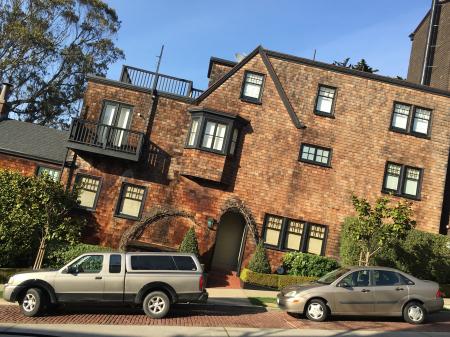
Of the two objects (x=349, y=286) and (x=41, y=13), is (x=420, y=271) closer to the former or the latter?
(x=349, y=286)

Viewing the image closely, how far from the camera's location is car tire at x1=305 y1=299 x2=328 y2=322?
1212 cm

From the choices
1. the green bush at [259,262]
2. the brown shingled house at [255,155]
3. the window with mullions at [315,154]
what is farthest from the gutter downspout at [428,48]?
the green bush at [259,262]

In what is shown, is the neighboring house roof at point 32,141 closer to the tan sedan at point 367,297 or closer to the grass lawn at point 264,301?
the grass lawn at point 264,301

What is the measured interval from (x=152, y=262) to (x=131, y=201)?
27.4 ft

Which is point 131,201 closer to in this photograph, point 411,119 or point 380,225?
point 380,225

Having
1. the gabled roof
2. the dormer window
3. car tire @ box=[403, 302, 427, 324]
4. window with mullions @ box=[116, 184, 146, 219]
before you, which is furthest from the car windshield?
window with mullions @ box=[116, 184, 146, 219]

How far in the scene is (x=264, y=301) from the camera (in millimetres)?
14836

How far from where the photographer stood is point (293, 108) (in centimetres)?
2094

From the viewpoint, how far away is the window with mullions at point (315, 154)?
20684 millimetres

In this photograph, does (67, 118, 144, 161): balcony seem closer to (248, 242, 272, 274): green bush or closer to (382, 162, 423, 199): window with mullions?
(248, 242, 272, 274): green bush

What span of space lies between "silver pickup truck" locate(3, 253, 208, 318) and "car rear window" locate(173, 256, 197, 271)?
3cm

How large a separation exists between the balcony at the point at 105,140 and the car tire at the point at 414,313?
1218 cm

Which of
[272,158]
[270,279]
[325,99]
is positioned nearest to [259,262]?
[270,279]

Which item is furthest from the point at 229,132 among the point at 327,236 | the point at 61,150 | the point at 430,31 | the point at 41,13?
the point at 41,13
